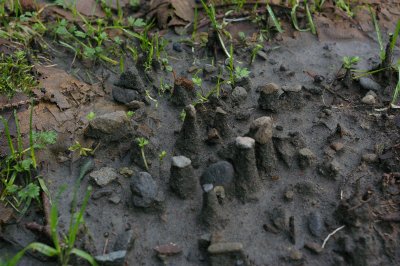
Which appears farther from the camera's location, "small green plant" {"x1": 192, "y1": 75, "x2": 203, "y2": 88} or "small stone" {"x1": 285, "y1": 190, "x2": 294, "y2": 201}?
"small green plant" {"x1": 192, "y1": 75, "x2": 203, "y2": 88}

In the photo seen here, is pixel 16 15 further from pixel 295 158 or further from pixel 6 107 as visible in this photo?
pixel 295 158

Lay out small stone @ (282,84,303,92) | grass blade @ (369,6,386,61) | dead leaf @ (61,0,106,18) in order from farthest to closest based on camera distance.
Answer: dead leaf @ (61,0,106,18)
grass blade @ (369,6,386,61)
small stone @ (282,84,303,92)

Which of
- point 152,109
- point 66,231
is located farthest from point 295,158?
point 66,231

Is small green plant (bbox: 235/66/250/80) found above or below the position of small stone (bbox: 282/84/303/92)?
above

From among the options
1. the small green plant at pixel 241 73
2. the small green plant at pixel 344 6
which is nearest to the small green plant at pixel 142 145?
the small green plant at pixel 241 73

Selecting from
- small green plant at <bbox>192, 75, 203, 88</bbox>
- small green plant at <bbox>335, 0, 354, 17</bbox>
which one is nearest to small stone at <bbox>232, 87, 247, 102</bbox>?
small green plant at <bbox>192, 75, 203, 88</bbox>

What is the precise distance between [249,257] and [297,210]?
1.33 feet

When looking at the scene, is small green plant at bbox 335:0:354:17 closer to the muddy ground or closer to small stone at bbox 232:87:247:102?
the muddy ground

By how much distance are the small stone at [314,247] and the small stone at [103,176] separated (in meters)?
1.10

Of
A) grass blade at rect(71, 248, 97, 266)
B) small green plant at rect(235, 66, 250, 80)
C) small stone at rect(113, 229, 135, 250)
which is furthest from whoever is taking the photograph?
small green plant at rect(235, 66, 250, 80)

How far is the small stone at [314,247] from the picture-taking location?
87.4 inches

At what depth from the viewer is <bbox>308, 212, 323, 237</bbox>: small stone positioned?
2301 mm

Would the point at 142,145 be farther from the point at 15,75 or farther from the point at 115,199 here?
the point at 15,75

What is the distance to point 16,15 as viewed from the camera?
350 cm
